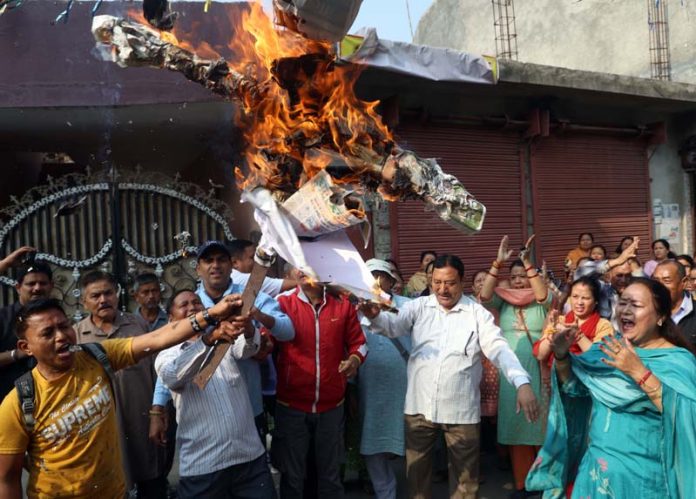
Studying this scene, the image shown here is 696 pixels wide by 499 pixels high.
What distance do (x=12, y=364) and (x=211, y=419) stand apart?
52.6 inches

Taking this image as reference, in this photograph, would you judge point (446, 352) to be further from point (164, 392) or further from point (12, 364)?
point (12, 364)

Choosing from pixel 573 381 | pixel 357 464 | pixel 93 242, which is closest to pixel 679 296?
pixel 573 381

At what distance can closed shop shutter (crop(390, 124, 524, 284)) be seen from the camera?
818cm

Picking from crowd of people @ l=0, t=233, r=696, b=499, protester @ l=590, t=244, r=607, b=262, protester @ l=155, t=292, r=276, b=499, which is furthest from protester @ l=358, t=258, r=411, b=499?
protester @ l=590, t=244, r=607, b=262

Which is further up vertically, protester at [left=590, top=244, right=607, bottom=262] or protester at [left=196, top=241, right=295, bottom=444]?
protester at [left=590, top=244, right=607, bottom=262]

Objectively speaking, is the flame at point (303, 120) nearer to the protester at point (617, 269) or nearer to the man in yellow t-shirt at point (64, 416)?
the man in yellow t-shirt at point (64, 416)

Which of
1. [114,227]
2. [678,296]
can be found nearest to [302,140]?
[678,296]

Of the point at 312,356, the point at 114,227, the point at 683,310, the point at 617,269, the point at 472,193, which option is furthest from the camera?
the point at 472,193

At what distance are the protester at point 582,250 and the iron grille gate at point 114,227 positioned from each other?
522 centimetres

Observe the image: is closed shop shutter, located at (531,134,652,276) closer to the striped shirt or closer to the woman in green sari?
the woman in green sari

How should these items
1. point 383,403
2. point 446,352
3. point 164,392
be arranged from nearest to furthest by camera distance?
point 164,392, point 446,352, point 383,403

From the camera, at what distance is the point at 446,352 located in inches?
162

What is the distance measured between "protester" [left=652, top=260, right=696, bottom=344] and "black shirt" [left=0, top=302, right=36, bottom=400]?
4606mm

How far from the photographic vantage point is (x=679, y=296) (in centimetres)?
500
